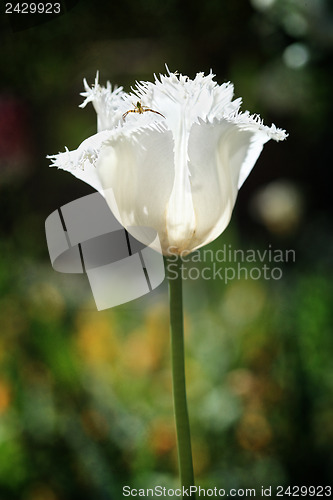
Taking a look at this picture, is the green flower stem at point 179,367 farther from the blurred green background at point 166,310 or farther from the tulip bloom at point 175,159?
the blurred green background at point 166,310

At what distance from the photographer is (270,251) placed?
506mm

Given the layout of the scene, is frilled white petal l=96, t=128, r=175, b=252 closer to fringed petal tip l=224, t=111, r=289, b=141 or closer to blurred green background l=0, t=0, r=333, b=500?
fringed petal tip l=224, t=111, r=289, b=141

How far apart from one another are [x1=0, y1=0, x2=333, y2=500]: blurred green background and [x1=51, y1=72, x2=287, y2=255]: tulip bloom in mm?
187

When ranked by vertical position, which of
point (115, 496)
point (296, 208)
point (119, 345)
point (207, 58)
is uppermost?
point (207, 58)

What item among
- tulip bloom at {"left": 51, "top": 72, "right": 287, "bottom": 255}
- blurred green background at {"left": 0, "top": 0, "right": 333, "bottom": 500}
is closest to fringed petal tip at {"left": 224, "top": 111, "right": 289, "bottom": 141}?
tulip bloom at {"left": 51, "top": 72, "right": 287, "bottom": 255}

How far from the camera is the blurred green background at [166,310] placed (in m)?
0.49

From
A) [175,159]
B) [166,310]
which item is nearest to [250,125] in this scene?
[175,159]

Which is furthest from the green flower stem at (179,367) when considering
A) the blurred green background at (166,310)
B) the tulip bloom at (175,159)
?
the blurred green background at (166,310)

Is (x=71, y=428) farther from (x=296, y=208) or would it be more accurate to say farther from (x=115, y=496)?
(x=296, y=208)

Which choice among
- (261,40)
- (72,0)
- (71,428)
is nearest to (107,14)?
(72,0)

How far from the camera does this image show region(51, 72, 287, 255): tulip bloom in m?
0.30

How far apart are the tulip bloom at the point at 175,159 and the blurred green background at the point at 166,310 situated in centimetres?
19

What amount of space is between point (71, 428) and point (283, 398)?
0.65 ft

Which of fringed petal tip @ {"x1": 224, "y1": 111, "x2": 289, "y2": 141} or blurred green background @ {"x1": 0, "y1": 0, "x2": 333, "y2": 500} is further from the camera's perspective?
blurred green background @ {"x1": 0, "y1": 0, "x2": 333, "y2": 500}
